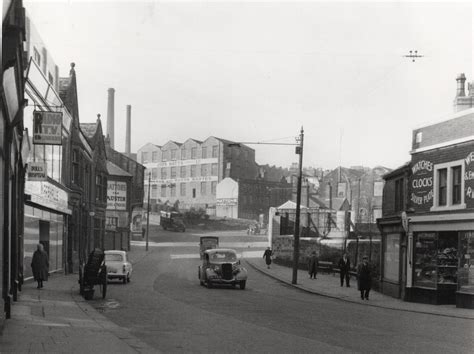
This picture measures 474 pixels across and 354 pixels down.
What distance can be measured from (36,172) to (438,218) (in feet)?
46.6

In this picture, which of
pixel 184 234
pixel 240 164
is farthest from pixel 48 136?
pixel 240 164

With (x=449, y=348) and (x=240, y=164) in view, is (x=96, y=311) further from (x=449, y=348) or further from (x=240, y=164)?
(x=240, y=164)

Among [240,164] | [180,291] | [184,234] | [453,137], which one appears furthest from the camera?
[240,164]

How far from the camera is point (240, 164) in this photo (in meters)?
103

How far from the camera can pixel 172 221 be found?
8319cm

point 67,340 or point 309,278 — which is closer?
point 67,340

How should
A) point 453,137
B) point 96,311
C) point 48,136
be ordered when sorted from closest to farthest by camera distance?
point 96,311, point 48,136, point 453,137

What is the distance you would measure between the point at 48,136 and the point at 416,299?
1457 cm

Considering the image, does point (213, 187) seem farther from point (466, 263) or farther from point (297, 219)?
point (466, 263)

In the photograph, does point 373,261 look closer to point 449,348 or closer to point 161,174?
point 449,348

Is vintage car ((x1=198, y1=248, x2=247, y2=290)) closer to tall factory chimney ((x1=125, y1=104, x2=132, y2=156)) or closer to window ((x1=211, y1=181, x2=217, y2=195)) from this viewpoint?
tall factory chimney ((x1=125, y1=104, x2=132, y2=156))

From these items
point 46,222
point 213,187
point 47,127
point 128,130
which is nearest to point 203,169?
point 213,187

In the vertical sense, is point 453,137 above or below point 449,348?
above

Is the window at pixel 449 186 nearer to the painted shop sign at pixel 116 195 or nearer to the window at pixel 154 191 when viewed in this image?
the painted shop sign at pixel 116 195
